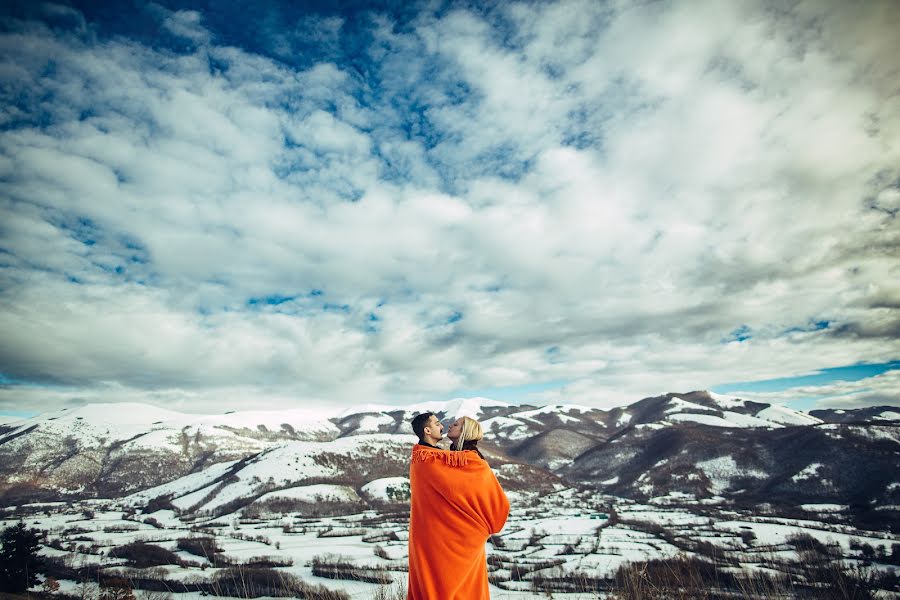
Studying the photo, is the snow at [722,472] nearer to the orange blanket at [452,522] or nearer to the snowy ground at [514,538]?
the snowy ground at [514,538]

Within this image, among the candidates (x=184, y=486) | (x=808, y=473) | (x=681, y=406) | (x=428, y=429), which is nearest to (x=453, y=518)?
(x=428, y=429)

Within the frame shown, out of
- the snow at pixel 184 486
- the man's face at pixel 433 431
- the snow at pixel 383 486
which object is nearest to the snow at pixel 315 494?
the snow at pixel 383 486

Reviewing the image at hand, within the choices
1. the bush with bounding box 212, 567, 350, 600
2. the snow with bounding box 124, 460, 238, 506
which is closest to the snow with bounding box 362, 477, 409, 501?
the snow with bounding box 124, 460, 238, 506

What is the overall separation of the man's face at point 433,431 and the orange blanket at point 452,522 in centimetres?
22

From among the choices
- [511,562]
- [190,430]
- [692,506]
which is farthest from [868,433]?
[190,430]

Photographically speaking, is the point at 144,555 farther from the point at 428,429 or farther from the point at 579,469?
the point at 579,469

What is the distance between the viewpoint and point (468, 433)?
440 centimetres

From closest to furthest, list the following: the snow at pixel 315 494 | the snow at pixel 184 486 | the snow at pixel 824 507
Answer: the snow at pixel 824 507 < the snow at pixel 315 494 < the snow at pixel 184 486

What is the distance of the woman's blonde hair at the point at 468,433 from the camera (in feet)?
14.1

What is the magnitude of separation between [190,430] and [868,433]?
9305 inches

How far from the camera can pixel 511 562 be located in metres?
28.1

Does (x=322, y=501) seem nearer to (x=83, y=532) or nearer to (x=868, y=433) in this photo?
(x=83, y=532)

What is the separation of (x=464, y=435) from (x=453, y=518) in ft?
2.60

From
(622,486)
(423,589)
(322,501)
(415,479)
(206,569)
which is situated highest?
(415,479)
